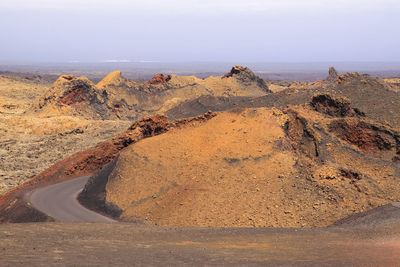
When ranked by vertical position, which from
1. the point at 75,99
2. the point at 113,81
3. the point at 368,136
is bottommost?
the point at 75,99

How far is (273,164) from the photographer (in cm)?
2597

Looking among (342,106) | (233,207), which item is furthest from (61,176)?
(342,106)

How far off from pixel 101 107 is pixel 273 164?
143ft

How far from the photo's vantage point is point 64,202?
2817 cm

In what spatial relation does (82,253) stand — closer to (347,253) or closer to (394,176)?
(347,253)

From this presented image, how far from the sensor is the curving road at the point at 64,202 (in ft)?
83.5

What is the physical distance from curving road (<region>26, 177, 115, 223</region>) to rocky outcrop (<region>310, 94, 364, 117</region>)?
42.1ft

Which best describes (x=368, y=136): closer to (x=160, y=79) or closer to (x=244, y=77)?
(x=244, y=77)

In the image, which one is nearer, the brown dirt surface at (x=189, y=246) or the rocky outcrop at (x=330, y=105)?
the brown dirt surface at (x=189, y=246)

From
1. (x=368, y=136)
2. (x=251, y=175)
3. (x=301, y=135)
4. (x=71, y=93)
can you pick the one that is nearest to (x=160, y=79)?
(x=71, y=93)

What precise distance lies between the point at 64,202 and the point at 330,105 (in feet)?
49.7

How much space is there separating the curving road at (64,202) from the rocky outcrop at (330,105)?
12830mm

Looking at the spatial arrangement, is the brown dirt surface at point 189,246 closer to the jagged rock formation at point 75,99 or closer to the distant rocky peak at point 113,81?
the jagged rock formation at point 75,99

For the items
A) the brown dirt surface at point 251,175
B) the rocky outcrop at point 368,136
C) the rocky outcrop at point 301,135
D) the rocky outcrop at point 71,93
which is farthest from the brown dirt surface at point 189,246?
the rocky outcrop at point 71,93
